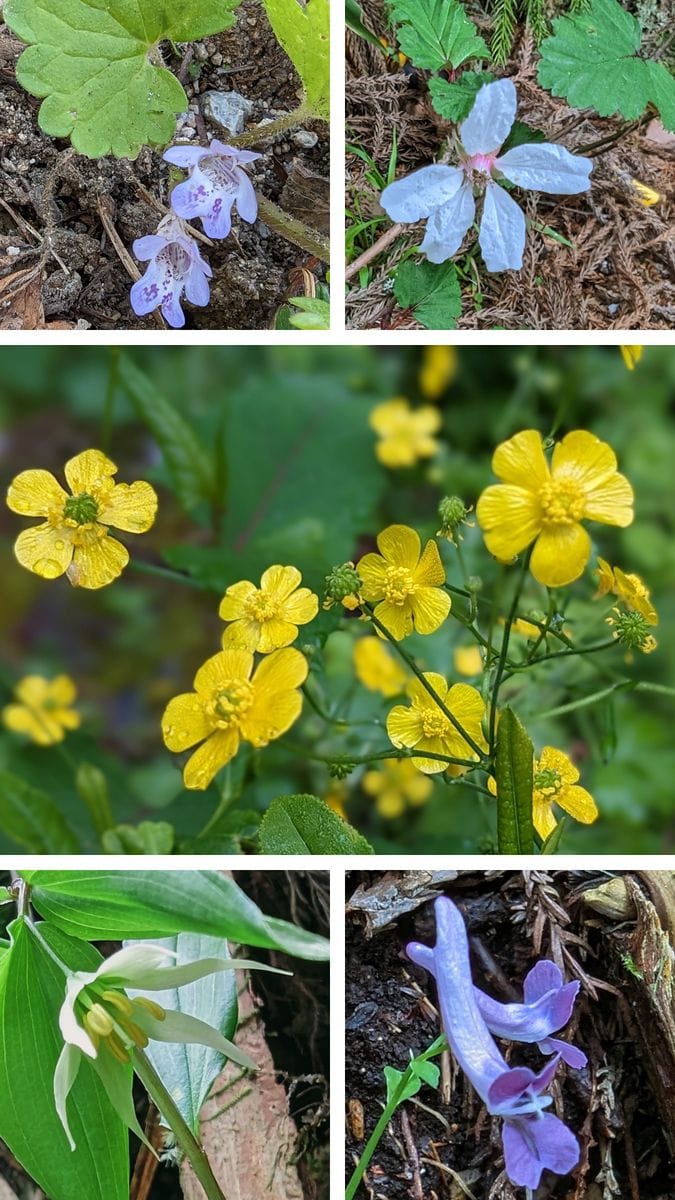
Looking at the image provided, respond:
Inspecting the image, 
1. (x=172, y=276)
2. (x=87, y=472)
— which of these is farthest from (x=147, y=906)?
(x=172, y=276)

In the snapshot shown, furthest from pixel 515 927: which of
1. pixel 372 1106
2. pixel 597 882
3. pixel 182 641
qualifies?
pixel 182 641

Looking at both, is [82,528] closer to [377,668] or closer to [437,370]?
[377,668]

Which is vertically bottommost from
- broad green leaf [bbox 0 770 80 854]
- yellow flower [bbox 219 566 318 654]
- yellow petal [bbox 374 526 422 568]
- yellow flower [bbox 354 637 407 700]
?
broad green leaf [bbox 0 770 80 854]

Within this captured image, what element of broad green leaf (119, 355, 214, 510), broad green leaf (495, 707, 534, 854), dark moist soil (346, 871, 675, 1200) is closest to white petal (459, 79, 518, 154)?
broad green leaf (119, 355, 214, 510)

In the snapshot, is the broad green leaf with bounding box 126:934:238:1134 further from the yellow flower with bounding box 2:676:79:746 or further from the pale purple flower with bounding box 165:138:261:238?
the pale purple flower with bounding box 165:138:261:238

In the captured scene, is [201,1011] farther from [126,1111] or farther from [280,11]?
[280,11]

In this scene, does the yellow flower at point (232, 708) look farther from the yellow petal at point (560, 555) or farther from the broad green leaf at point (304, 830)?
the yellow petal at point (560, 555)

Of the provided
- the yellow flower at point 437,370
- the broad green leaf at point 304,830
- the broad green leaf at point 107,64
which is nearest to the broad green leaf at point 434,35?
the broad green leaf at point 107,64
